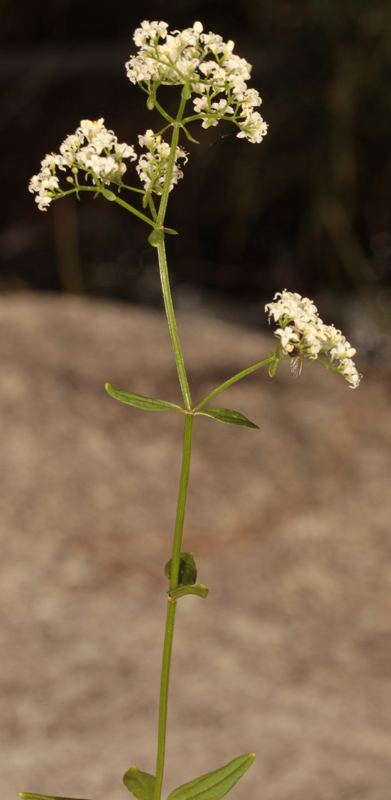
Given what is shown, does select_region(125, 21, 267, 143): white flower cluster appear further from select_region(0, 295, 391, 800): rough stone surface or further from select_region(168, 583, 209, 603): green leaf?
select_region(0, 295, 391, 800): rough stone surface

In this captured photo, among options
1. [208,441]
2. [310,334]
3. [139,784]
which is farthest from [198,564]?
[310,334]

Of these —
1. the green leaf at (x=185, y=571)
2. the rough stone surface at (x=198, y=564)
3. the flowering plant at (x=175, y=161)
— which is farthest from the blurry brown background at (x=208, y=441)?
the green leaf at (x=185, y=571)

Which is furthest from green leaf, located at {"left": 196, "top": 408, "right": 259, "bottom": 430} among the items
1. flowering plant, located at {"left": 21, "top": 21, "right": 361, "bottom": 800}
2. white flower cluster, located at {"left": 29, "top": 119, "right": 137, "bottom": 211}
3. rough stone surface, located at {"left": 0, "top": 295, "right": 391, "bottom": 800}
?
rough stone surface, located at {"left": 0, "top": 295, "right": 391, "bottom": 800}

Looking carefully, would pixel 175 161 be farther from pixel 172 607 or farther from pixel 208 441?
pixel 208 441

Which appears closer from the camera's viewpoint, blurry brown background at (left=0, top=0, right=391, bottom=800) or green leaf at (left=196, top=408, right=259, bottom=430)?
green leaf at (left=196, top=408, right=259, bottom=430)

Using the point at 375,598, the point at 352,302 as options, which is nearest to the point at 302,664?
the point at 375,598

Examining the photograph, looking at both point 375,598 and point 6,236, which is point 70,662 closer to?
point 375,598
